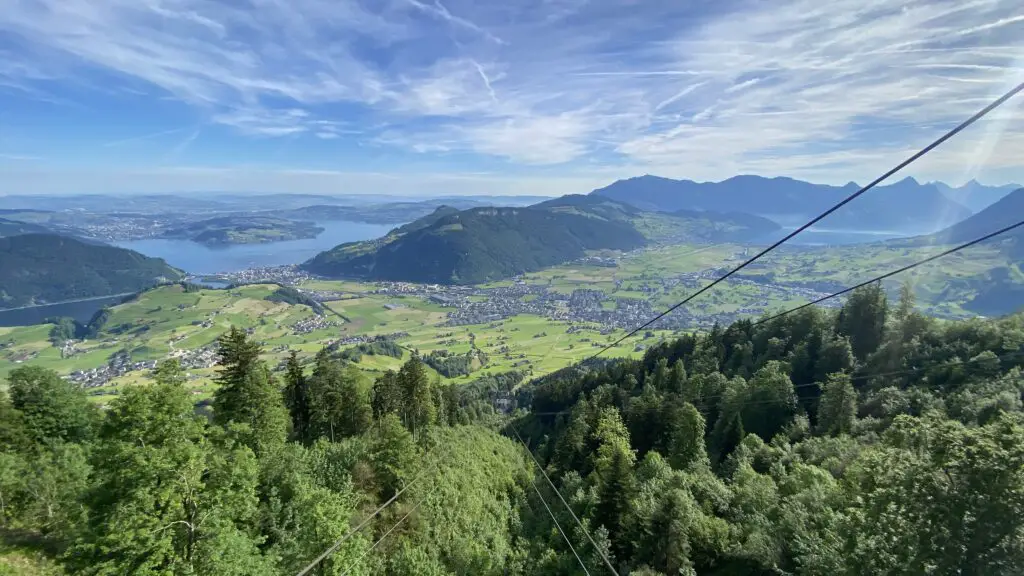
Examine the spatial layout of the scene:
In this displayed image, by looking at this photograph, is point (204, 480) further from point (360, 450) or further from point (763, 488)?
point (763, 488)

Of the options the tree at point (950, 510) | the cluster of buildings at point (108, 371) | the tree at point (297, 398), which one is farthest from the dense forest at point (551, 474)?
the cluster of buildings at point (108, 371)

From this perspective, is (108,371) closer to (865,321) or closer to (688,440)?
(688,440)

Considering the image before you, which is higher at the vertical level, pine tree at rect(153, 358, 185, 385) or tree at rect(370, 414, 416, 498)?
pine tree at rect(153, 358, 185, 385)

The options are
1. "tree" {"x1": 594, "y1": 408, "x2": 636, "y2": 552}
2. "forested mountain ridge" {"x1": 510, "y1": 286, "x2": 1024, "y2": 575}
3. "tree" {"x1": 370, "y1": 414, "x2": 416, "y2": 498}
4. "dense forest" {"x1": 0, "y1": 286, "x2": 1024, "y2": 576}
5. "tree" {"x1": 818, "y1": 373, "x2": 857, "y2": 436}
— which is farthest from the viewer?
"tree" {"x1": 818, "y1": 373, "x2": 857, "y2": 436}

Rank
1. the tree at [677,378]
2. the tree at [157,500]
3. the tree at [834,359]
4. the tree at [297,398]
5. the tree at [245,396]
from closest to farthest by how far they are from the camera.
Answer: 1. the tree at [157,500]
2. the tree at [245,396]
3. the tree at [297,398]
4. the tree at [834,359]
5. the tree at [677,378]

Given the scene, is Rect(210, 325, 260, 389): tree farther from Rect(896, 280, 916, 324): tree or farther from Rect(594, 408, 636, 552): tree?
Rect(896, 280, 916, 324): tree

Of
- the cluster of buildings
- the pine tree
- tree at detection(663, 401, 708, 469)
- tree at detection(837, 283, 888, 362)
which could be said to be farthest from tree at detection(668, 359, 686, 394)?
the cluster of buildings

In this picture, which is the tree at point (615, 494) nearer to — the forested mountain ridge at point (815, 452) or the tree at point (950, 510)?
the forested mountain ridge at point (815, 452)
